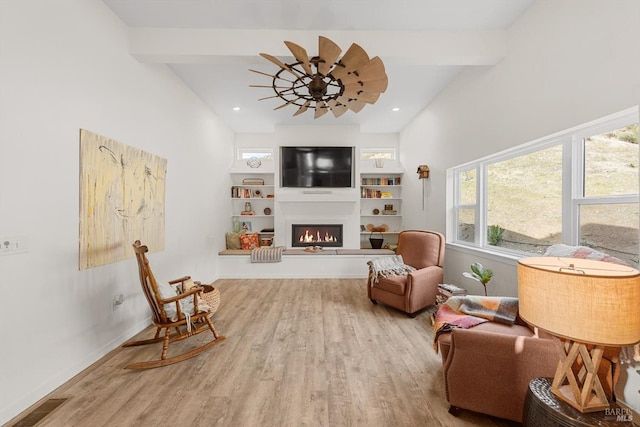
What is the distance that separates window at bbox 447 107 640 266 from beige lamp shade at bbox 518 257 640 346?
121 cm

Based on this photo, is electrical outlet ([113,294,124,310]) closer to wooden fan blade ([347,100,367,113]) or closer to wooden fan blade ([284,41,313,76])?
wooden fan blade ([284,41,313,76])

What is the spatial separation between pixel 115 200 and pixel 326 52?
2.26 metres

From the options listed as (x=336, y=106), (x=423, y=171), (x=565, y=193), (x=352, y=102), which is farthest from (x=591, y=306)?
(x=423, y=171)

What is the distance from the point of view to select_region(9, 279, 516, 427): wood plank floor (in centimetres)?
169

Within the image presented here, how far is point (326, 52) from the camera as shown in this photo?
1989 millimetres

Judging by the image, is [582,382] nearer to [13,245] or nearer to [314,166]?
[13,245]

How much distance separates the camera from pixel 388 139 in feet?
20.3

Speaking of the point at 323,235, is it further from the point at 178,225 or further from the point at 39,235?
the point at 39,235

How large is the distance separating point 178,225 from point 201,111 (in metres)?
1.91

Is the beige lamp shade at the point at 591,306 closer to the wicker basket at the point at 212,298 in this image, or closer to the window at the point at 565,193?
the window at the point at 565,193

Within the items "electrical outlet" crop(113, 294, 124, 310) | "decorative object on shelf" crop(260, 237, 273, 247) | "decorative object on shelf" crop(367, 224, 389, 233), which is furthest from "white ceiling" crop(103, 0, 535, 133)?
"decorative object on shelf" crop(367, 224, 389, 233)

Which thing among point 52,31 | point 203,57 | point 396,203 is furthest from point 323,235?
point 52,31

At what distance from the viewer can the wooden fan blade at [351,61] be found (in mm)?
1955

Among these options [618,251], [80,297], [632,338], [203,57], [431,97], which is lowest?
[80,297]
